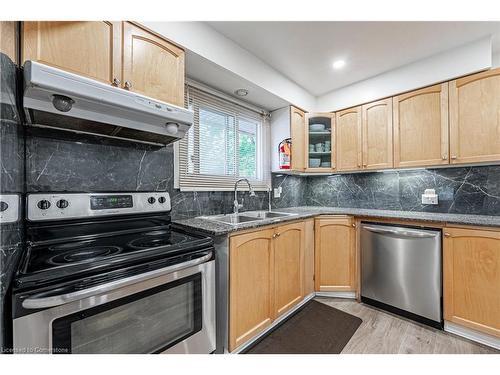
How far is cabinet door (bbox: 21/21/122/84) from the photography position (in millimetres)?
1033

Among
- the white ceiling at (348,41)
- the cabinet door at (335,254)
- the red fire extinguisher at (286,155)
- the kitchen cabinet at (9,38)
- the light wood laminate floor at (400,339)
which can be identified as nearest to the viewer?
the kitchen cabinet at (9,38)

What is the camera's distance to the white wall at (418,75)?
1.83m

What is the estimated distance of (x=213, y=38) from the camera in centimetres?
170

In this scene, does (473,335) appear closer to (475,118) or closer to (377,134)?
(475,118)

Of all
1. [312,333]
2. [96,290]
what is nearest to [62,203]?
[96,290]

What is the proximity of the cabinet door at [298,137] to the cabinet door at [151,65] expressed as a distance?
1.41 meters

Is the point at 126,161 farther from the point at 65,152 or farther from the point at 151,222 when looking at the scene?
the point at 151,222

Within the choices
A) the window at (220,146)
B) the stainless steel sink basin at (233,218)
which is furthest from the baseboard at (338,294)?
the window at (220,146)

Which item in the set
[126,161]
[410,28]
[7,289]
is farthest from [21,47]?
[410,28]

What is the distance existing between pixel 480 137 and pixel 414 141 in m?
0.44

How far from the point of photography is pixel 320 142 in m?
2.87

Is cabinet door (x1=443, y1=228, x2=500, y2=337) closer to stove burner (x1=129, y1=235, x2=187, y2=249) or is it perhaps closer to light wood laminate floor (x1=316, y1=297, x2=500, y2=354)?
light wood laminate floor (x1=316, y1=297, x2=500, y2=354)

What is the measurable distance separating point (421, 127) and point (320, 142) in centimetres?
104

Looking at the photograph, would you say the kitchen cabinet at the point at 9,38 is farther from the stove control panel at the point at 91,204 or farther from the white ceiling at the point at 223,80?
the white ceiling at the point at 223,80
